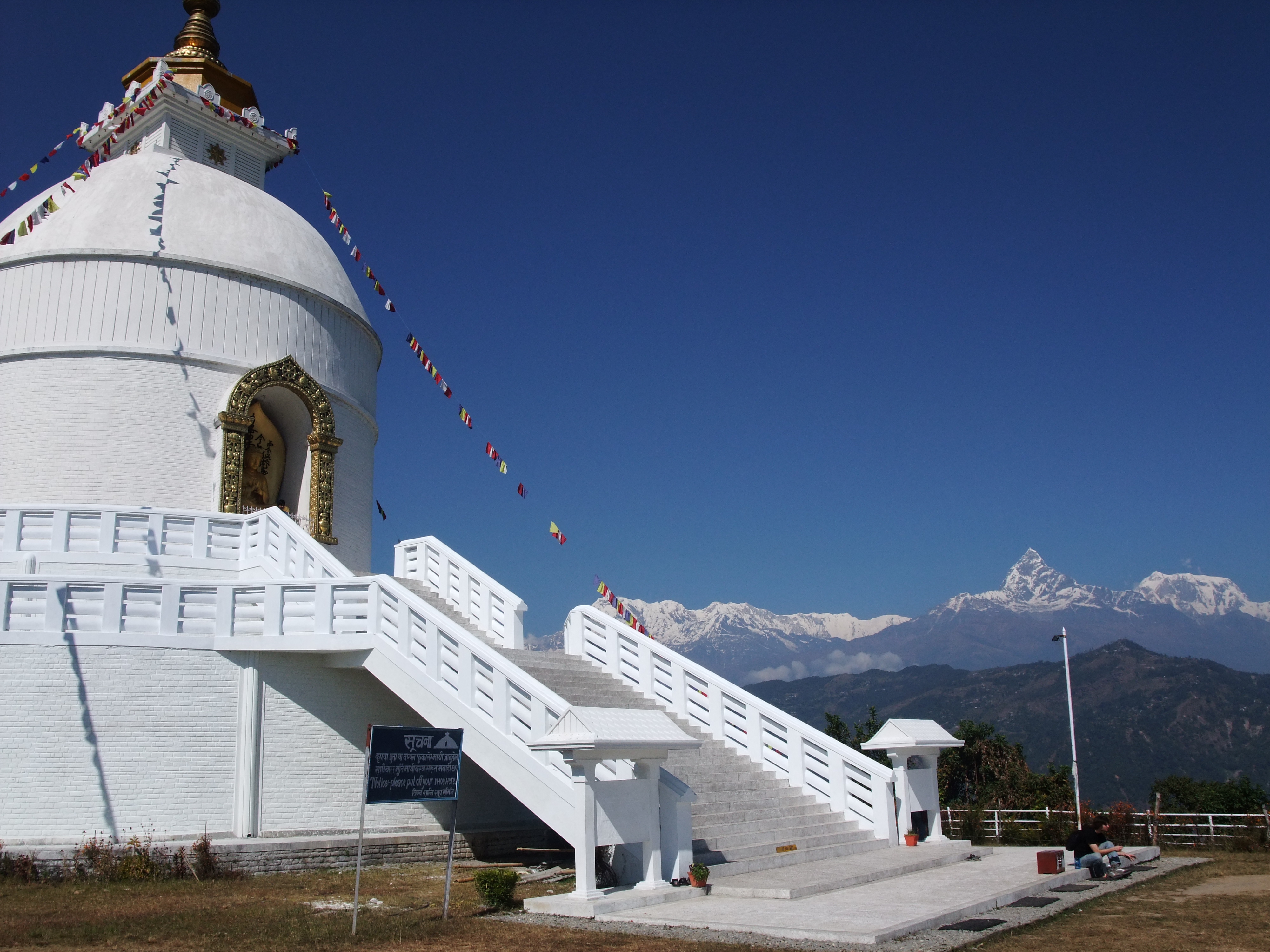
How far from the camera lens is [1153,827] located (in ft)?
59.1

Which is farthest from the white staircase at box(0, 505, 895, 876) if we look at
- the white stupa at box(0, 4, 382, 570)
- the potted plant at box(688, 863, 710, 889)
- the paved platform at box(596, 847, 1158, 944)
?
the white stupa at box(0, 4, 382, 570)

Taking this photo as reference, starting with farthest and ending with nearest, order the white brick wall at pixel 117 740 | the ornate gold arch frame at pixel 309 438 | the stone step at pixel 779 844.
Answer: the ornate gold arch frame at pixel 309 438
the white brick wall at pixel 117 740
the stone step at pixel 779 844

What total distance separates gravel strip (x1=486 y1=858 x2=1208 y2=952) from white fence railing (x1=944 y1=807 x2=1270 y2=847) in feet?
22.4

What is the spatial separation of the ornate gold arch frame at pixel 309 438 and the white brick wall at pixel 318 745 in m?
4.55

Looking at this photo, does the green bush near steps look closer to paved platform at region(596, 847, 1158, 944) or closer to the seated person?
paved platform at region(596, 847, 1158, 944)

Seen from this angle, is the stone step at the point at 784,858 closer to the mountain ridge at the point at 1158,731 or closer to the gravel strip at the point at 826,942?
the gravel strip at the point at 826,942

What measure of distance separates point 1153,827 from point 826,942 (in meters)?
11.5

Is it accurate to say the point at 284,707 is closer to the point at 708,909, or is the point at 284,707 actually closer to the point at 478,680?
the point at 478,680

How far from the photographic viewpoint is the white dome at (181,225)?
19.6 m

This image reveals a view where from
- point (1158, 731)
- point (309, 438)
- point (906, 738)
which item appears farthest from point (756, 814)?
point (1158, 731)

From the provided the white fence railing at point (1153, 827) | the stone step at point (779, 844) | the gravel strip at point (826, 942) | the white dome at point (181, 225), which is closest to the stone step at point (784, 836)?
the stone step at point (779, 844)

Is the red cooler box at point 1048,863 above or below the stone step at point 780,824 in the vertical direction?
below

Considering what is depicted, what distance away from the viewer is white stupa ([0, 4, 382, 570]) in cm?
1870

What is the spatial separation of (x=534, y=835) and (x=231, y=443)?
8511 millimetres
